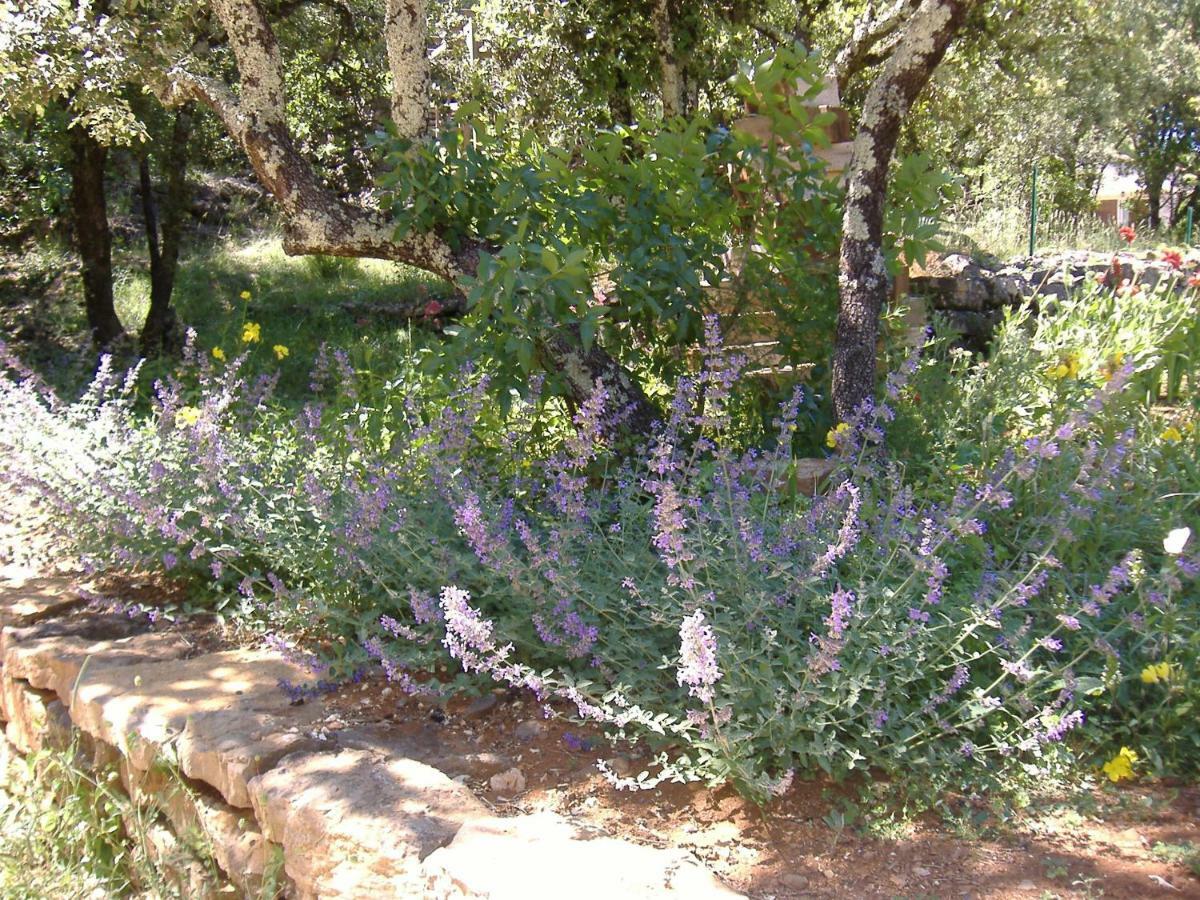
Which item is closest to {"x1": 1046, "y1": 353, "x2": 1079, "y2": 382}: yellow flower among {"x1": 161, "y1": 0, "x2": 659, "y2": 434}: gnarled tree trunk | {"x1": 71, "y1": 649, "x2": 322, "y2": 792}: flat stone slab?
{"x1": 161, "y1": 0, "x2": 659, "y2": 434}: gnarled tree trunk

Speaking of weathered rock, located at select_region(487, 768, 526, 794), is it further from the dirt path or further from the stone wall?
the stone wall

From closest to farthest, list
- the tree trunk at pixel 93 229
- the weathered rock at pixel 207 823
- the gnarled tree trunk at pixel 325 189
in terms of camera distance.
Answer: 1. the weathered rock at pixel 207 823
2. the gnarled tree trunk at pixel 325 189
3. the tree trunk at pixel 93 229

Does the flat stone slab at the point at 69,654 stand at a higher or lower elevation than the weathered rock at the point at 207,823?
higher

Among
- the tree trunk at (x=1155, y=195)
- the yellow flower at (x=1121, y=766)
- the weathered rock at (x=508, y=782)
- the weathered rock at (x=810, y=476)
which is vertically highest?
the tree trunk at (x=1155, y=195)

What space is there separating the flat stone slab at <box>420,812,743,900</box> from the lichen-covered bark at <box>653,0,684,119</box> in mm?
6181

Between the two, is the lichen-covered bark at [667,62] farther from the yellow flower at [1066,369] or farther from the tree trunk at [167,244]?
the tree trunk at [167,244]

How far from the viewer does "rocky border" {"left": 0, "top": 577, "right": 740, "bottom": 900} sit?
2090 mm

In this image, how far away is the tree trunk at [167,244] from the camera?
29.2ft

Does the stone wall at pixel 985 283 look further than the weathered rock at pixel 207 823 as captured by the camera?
Yes

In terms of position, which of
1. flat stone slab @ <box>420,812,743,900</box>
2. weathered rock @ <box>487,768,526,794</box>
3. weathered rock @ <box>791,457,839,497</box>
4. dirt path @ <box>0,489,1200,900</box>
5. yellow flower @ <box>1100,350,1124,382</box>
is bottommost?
dirt path @ <box>0,489,1200,900</box>

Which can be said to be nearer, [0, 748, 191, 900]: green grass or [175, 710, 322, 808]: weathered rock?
[175, 710, 322, 808]: weathered rock

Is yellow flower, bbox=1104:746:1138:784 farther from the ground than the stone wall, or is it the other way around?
the stone wall

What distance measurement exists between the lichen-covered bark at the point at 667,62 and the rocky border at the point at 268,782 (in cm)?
541

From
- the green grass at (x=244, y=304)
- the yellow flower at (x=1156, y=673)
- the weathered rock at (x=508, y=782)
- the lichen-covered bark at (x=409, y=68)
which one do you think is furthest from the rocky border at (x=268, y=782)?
the green grass at (x=244, y=304)
